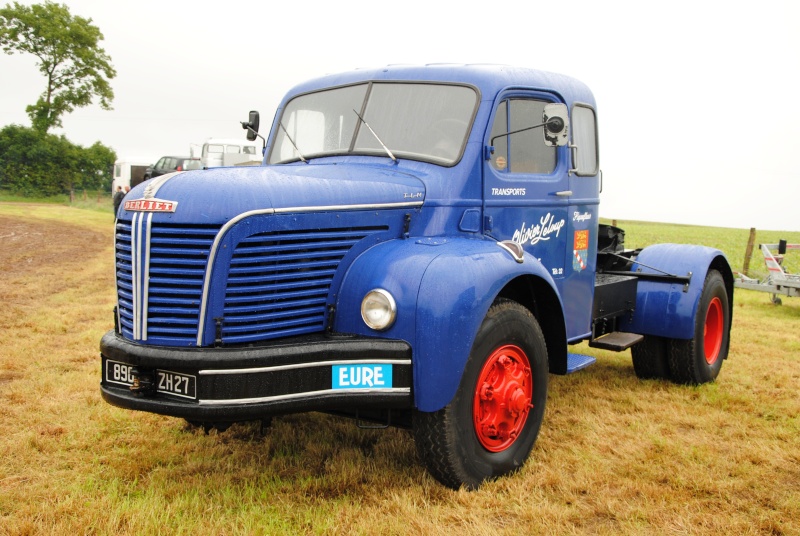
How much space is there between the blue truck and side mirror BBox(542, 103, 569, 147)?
0.7 inches

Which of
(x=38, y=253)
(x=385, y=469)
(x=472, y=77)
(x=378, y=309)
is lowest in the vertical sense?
(x=38, y=253)

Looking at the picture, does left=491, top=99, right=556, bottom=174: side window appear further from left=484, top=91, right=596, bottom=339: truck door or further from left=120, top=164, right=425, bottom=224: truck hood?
left=120, top=164, right=425, bottom=224: truck hood

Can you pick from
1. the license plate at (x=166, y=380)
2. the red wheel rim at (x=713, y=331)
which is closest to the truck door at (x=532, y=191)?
the red wheel rim at (x=713, y=331)

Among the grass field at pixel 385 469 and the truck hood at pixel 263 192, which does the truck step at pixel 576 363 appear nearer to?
the grass field at pixel 385 469

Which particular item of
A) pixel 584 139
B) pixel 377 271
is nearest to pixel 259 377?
pixel 377 271

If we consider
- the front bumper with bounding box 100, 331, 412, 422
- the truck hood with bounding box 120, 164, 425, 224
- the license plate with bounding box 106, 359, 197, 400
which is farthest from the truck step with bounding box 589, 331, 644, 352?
the license plate with bounding box 106, 359, 197, 400

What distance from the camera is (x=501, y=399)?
423cm

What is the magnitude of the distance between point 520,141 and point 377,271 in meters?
1.67

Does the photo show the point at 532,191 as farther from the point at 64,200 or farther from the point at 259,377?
the point at 64,200

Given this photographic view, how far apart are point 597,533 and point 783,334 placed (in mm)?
6703

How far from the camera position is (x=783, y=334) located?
9.27 meters

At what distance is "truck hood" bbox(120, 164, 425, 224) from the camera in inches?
143

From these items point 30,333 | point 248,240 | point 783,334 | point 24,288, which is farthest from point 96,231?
point 248,240

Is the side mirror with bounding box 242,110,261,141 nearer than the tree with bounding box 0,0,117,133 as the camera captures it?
Yes
